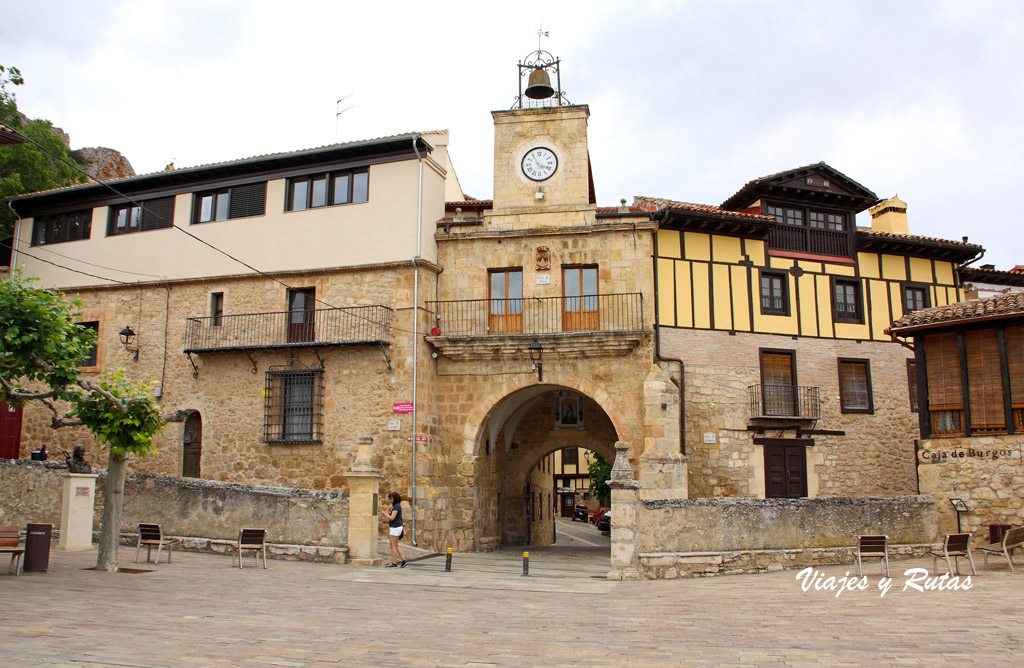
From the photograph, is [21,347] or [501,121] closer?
[21,347]

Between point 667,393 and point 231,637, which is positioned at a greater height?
point 667,393

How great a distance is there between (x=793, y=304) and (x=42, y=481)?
55.9ft

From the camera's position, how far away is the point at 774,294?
66.0ft

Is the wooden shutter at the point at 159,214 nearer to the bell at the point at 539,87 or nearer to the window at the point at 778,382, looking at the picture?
the bell at the point at 539,87

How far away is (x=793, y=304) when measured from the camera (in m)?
20.1

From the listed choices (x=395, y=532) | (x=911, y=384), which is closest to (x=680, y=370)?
(x=911, y=384)

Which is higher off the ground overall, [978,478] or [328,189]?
[328,189]

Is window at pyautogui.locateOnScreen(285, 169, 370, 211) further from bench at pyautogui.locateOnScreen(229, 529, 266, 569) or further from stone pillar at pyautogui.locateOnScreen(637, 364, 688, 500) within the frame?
bench at pyautogui.locateOnScreen(229, 529, 266, 569)

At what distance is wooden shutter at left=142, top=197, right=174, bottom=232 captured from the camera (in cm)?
2062

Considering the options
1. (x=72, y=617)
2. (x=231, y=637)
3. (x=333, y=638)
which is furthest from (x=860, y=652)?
(x=72, y=617)

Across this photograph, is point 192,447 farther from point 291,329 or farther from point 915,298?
point 915,298

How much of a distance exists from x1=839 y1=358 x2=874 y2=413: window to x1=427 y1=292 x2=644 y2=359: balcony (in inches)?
230

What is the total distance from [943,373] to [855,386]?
4.20m

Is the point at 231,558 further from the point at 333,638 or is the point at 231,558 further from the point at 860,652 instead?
the point at 860,652
